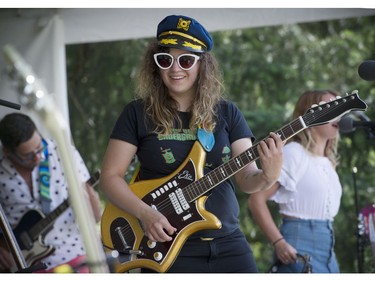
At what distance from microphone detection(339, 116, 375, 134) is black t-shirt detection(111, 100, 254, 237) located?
1.06m

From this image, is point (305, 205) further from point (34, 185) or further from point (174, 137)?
point (34, 185)

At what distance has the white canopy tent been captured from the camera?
15.7 feet

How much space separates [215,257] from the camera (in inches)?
112

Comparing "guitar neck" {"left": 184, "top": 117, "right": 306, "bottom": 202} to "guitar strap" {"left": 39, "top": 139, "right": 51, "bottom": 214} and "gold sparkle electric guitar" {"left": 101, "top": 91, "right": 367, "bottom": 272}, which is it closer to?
"gold sparkle electric guitar" {"left": 101, "top": 91, "right": 367, "bottom": 272}

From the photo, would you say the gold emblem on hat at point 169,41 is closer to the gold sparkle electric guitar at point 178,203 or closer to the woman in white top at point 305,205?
the gold sparkle electric guitar at point 178,203

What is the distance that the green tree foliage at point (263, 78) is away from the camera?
263 inches

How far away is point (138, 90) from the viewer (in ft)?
10.3

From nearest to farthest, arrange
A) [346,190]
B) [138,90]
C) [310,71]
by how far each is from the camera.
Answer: [138,90] < [346,190] < [310,71]

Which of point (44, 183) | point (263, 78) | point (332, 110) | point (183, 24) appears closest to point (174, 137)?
point (183, 24)

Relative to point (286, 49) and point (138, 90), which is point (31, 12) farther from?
point (286, 49)

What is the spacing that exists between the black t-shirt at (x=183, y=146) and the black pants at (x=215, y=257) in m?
0.04

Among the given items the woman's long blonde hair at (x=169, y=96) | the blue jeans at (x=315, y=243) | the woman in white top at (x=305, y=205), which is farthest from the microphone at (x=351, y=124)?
the woman's long blonde hair at (x=169, y=96)

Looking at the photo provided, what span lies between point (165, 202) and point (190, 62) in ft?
1.86

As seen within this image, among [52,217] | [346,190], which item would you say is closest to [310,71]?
[346,190]
